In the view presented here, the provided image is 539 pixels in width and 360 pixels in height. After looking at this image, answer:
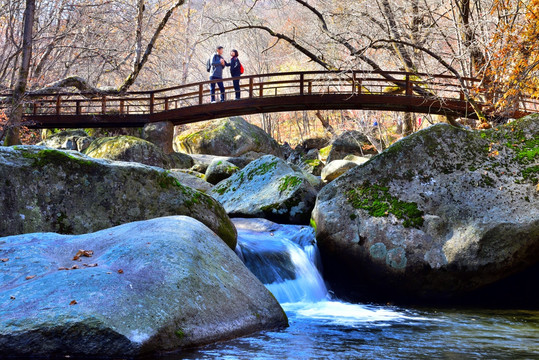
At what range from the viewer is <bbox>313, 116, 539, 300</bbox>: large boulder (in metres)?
5.68

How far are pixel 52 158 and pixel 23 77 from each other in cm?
726

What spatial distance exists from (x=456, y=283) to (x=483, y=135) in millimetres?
2035

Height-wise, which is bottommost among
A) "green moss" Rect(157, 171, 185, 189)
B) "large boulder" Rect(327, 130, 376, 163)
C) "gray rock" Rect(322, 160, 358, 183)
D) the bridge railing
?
"green moss" Rect(157, 171, 185, 189)

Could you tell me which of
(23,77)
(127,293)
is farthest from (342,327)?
(23,77)

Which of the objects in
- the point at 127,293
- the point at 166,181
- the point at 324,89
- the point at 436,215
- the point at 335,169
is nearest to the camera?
the point at 127,293

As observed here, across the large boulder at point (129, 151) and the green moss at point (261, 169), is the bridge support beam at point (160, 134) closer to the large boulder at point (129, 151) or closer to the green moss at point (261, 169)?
the large boulder at point (129, 151)

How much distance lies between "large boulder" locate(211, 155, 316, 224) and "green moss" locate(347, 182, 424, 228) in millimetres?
2035

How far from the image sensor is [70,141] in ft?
62.0

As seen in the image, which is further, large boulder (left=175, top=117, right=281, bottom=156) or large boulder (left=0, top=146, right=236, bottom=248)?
large boulder (left=175, top=117, right=281, bottom=156)

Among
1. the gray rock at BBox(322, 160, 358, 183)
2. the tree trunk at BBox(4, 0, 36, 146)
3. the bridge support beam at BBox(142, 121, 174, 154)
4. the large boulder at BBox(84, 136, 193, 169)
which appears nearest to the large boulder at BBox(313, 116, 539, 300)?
the gray rock at BBox(322, 160, 358, 183)

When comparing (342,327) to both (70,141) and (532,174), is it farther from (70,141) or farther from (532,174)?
(70,141)

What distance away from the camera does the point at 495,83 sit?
29.7ft

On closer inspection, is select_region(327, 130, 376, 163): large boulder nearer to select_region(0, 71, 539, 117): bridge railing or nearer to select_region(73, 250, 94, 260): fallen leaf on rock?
select_region(0, 71, 539, 117): bridge railing

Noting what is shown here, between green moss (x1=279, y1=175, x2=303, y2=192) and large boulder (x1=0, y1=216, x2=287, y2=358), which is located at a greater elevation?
green moss (x1=279, y1=175, x2=303, y2=192)
